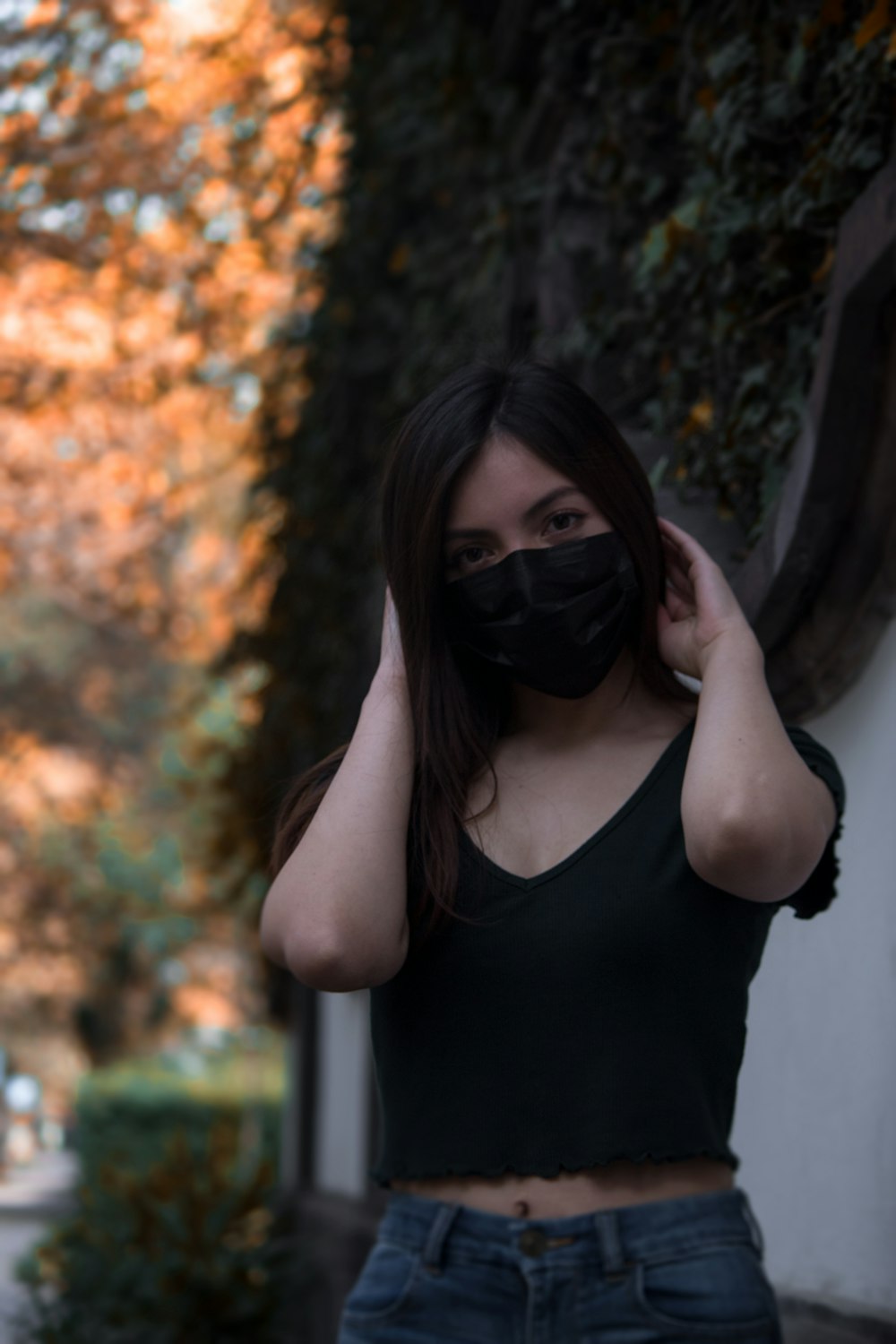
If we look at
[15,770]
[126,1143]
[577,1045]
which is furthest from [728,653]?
[126,1143]

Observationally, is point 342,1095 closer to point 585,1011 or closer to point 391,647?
point 391,647

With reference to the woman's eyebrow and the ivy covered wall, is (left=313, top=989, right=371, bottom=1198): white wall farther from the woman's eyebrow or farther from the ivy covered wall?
the woman's eyebrow

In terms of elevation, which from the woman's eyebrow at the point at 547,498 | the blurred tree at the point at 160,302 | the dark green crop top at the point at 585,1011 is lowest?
the dark green crop top at the point at 585,1011

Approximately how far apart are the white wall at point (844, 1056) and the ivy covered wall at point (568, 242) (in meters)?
0.57

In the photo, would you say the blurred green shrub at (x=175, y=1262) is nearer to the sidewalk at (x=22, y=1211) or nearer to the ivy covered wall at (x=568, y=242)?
the sidewalk at (x=22, y=1211)

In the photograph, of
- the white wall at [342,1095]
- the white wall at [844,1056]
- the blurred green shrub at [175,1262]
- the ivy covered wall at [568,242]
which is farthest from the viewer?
the white wall at [342,1095]

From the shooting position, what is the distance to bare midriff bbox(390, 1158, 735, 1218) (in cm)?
175

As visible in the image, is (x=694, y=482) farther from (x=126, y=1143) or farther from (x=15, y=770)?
(x=126, y=1143)

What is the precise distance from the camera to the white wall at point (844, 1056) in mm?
2615

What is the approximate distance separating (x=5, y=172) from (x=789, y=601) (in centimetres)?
688

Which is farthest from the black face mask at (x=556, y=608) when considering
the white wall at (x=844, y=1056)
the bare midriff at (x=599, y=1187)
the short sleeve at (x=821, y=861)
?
the white wall at (x=844, y=1056)

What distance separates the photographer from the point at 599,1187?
1754mm

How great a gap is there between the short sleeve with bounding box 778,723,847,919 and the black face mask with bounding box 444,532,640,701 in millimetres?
242

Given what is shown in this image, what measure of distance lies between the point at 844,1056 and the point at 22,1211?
1981 centimetres
